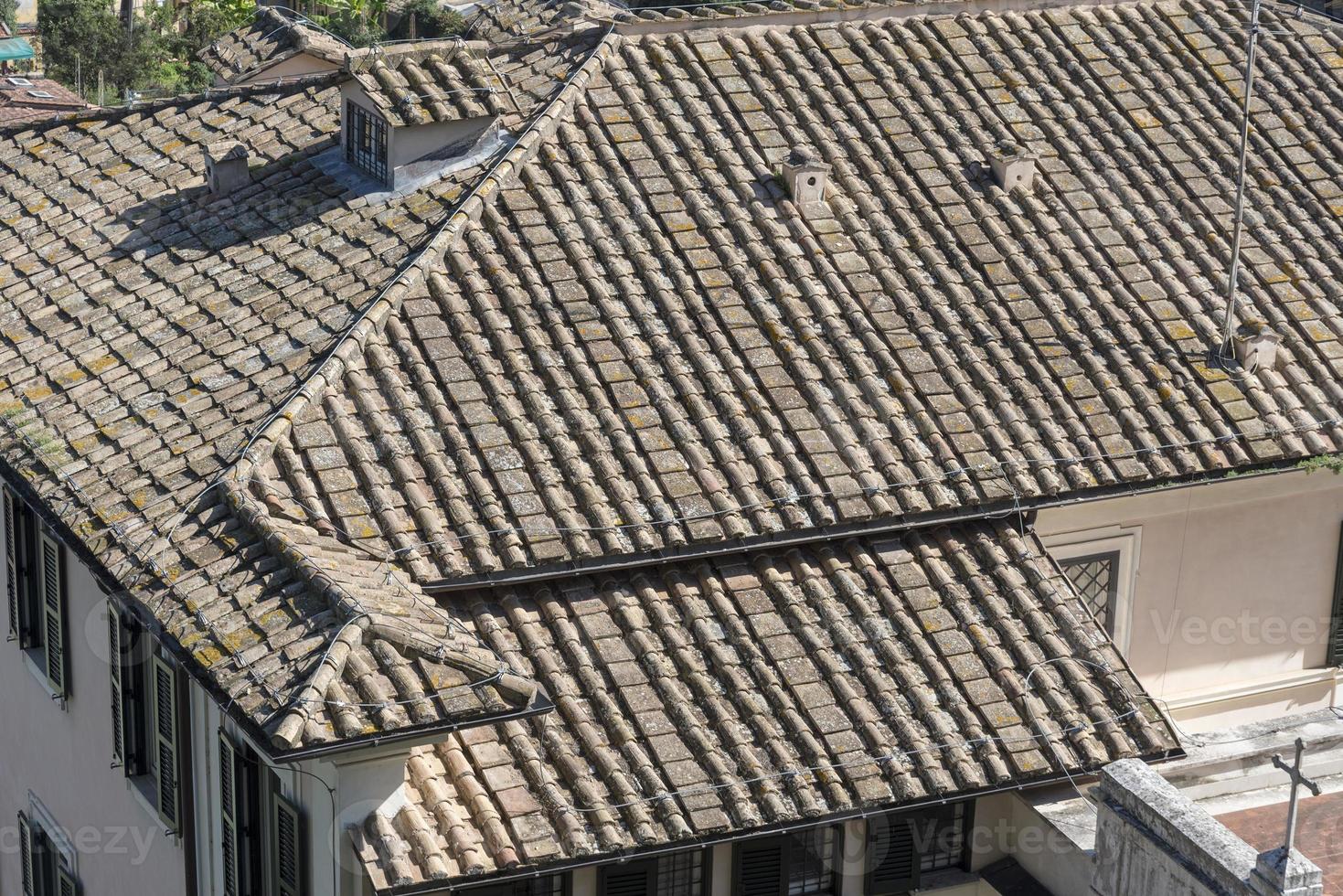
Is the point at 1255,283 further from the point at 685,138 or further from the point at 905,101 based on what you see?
the point at 685,138

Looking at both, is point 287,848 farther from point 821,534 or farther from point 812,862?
point 821,534

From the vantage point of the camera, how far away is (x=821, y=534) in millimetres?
13062

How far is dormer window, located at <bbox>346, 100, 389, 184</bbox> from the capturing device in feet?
51.1

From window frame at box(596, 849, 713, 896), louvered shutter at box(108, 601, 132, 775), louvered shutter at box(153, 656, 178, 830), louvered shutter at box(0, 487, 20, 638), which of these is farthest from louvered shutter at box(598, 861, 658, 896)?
louvered shutter at box(0, 487, 20, 638)

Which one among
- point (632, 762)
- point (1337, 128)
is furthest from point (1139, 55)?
point (632, 762)

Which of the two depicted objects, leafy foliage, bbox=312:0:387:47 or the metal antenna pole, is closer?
the metal antenna pole

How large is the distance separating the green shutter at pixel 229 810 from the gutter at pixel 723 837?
72.6 inches

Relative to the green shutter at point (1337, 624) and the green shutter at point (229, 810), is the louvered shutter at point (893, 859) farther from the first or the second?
the green shutter at point (1337, 624)

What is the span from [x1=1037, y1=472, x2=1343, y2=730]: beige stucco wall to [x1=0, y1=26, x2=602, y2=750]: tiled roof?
6.03 m

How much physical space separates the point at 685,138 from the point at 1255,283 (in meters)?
4.84

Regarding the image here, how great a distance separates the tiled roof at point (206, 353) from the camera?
1081cm

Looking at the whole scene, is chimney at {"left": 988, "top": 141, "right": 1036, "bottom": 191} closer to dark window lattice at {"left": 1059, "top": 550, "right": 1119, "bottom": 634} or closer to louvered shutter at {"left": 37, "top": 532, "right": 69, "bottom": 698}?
dark window lattice at {"left": 1059, "top": 550, "right": 1119, "bottom": 634}

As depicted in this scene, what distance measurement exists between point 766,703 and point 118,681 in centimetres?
524

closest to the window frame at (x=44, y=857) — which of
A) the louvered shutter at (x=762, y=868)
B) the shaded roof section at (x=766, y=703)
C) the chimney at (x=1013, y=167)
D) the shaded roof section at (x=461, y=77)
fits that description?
the shaded roof section at (x=766, y=703)
